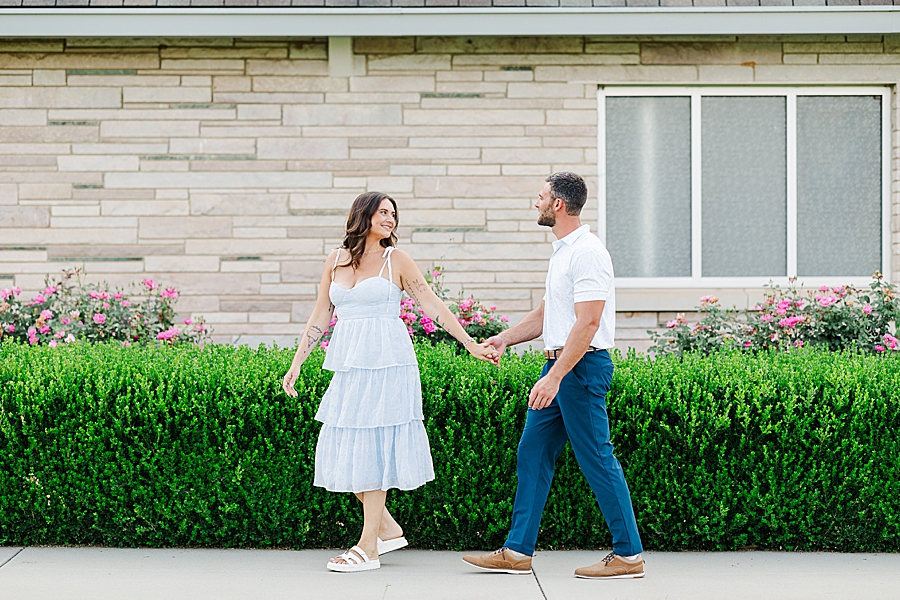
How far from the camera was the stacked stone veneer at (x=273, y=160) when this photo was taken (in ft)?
24.8

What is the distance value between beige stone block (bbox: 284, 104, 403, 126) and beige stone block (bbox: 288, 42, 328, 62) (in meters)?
0.41

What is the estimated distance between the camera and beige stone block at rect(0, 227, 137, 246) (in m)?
7.54

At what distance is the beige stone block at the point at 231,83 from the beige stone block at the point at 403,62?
3.32 feet

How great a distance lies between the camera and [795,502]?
4668 mm

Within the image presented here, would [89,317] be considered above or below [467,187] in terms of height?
below

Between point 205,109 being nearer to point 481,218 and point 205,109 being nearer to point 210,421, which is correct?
point 481,218

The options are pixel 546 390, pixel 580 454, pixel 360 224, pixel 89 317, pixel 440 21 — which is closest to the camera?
pixel 546 390

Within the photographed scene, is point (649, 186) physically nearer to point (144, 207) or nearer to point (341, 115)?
point (341, 115)

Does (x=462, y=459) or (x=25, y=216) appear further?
(x=25, y=216)

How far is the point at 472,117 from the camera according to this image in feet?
25.0

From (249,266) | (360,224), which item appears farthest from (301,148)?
(360,224)

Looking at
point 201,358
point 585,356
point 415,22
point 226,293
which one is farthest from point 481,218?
point 585,356

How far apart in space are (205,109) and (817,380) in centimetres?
520

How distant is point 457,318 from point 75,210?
337 centimetres
